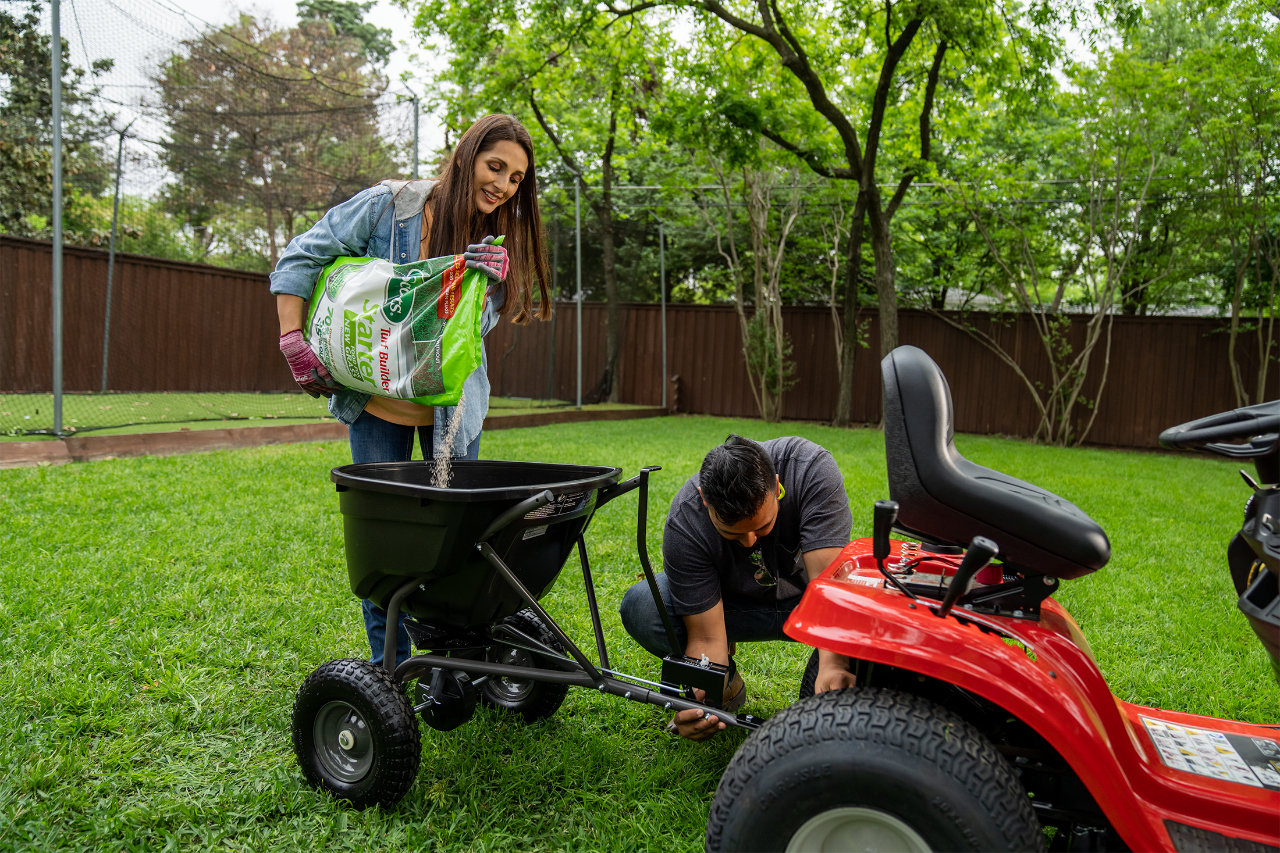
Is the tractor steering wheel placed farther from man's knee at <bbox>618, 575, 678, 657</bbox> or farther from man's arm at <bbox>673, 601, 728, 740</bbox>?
man's knee at <bbox>618, 575, 678, 657</bbox>

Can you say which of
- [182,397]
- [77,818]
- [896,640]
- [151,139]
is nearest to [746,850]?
[896,640]

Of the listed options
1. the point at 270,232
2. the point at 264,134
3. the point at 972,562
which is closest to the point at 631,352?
the point at 270,232

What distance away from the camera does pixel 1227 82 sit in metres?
8.38

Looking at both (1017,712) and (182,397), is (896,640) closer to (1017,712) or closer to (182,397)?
(1017,712)

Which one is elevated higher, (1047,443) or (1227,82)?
(1227,82)

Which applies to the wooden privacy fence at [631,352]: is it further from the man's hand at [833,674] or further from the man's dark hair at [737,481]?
the man's hand at [833,674]

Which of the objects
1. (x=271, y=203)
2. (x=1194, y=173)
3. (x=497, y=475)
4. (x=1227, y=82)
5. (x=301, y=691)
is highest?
(x=1227, y=82)

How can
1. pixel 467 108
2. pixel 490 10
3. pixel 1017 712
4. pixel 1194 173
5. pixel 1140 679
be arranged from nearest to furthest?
pixel 1017 712, pixel 1140 679, pixel 1194 173, pixel 490 10, pixel 467 108

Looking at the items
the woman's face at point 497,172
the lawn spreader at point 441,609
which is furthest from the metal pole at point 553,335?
the lawn spreader at point 441,609

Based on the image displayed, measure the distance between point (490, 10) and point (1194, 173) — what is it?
27.9ft

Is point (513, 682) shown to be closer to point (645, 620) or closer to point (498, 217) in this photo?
point (645, 620)

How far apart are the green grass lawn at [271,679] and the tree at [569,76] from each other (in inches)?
309

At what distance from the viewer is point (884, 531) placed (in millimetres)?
1325

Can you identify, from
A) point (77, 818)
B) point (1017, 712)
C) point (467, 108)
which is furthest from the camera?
point (467, 108)
